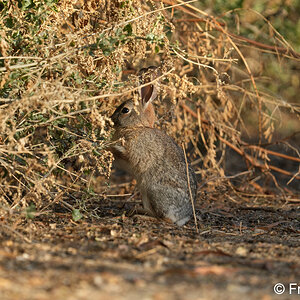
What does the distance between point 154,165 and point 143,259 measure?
7.22 ft

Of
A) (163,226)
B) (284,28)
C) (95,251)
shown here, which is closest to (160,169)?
(163,226)

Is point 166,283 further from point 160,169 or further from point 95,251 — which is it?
point 160,169

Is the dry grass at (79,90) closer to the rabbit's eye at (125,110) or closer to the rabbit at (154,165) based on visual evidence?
the rabbit's eye at (125,110)

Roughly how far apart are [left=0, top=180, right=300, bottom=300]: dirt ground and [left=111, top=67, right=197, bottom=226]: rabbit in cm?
22

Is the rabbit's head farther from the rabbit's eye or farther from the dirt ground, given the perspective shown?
the dirt ground

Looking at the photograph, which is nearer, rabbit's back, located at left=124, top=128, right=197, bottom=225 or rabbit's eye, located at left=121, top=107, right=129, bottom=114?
rabbit's back, located at left=124, top=128, right=197, bottom=225

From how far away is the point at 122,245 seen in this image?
150 inches

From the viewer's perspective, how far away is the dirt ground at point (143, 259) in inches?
107

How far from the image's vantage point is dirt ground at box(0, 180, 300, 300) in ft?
8.88

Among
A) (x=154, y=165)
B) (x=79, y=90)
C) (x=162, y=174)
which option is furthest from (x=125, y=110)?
(x=79, y=90)

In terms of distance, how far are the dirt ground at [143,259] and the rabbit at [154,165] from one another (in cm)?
22

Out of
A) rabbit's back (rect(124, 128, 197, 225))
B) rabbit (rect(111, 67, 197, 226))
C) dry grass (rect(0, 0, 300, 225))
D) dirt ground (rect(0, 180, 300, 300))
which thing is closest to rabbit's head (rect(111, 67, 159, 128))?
rabbit (rect(111, 67, 197, 226))

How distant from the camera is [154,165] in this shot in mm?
5535

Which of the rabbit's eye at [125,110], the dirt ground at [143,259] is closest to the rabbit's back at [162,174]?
the dirt ground at [143,259]
